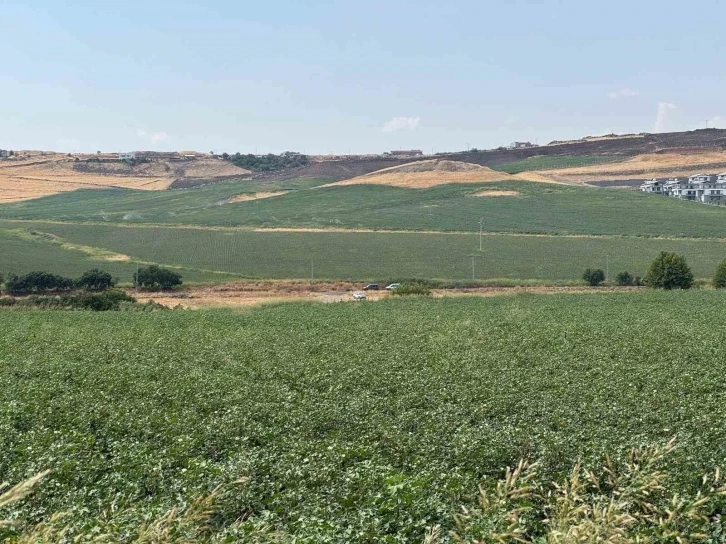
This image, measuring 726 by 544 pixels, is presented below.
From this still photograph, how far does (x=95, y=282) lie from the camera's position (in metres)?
51.8

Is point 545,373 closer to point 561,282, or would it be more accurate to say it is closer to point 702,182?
point 561,282

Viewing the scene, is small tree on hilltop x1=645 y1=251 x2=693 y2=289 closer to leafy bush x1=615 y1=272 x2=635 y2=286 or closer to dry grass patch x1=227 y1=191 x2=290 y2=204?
leafy bush x1=615 y1=272 x2=635 y2=286

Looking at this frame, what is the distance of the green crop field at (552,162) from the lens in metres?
151

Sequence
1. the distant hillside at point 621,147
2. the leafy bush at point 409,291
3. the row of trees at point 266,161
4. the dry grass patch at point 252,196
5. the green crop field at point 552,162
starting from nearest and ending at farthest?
1. the leafy bush at point 409,291
2. the dry grass patch at point 252,196
3. the distant hillside at point 621,147
4. the green crop field at point 552,162
5. the row of trees at point 266,161

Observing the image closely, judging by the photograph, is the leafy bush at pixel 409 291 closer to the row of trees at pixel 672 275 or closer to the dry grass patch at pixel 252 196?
the row of trees at pixel 672 275

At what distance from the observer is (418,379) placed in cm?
1772

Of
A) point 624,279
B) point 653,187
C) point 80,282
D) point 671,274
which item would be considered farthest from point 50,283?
point 653,187

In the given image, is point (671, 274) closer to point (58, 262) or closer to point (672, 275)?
point (672, 275)

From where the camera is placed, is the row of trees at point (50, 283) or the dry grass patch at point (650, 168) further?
the dry grass patch at point (650, 168)

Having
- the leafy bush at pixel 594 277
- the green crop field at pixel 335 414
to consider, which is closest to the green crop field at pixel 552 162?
the leafy bush at pixel 594 277

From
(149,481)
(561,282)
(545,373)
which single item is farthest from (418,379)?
(561,282)

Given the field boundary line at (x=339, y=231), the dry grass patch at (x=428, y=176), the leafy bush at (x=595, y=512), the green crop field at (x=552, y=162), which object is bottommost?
the field boundary line at (x=339, y=231)

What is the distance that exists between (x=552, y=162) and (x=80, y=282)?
129 m

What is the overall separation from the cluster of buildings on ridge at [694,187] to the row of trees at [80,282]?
331 feet
